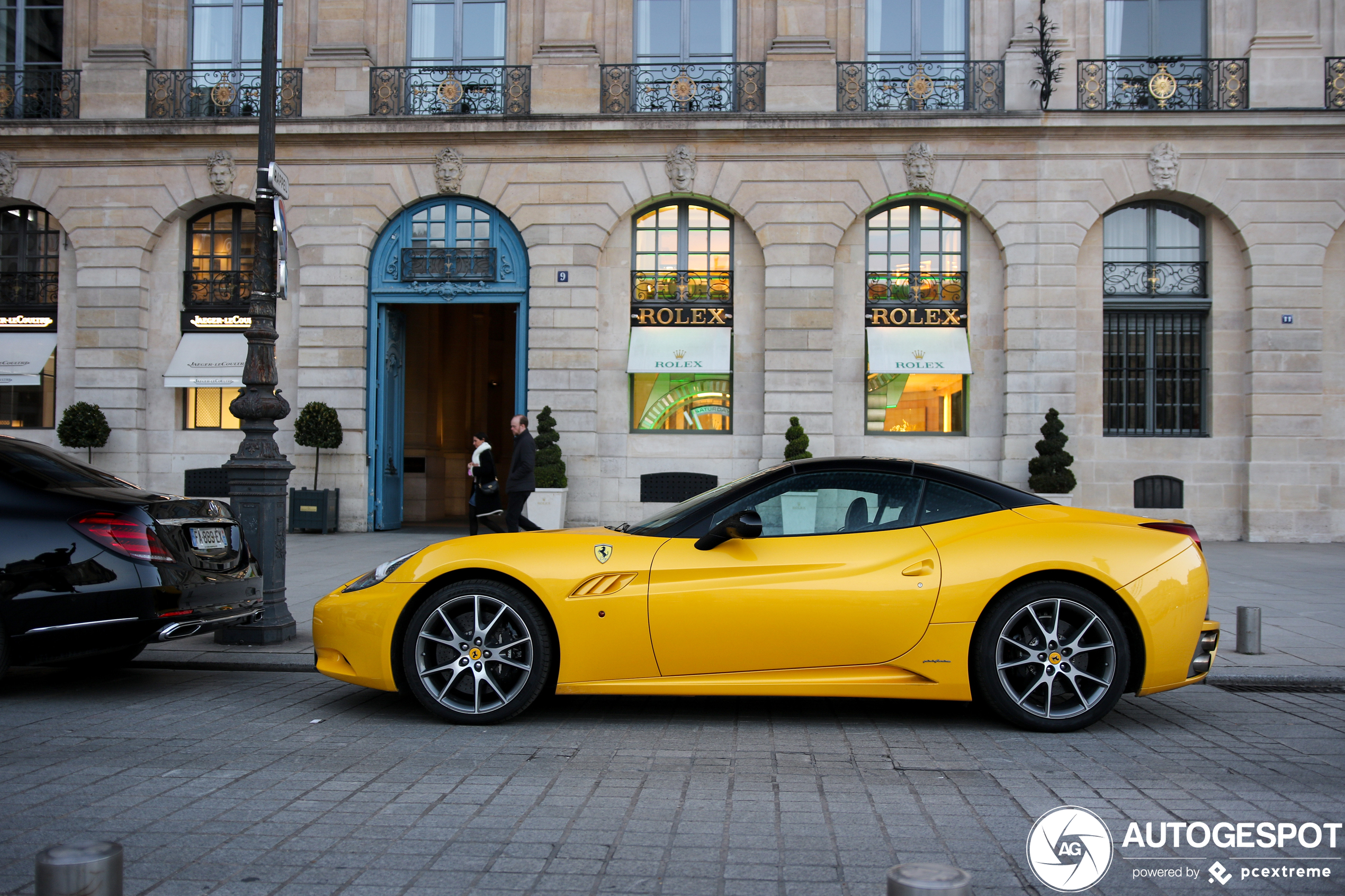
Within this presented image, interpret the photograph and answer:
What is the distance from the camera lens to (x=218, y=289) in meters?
18.0

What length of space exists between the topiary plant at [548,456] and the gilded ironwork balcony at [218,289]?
6420 mm

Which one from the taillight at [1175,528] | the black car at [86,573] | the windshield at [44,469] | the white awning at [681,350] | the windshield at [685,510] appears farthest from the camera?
the white awning at [681,350]

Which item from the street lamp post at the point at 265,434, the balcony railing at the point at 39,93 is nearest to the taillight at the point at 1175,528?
the street lamp post at the point at 265,434

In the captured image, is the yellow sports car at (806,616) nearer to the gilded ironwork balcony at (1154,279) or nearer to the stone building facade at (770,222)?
the stone building facade at (770,222)

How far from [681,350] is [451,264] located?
177 inches

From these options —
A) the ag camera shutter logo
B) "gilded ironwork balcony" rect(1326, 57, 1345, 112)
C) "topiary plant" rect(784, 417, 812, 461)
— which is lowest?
the ag camera shutter logo

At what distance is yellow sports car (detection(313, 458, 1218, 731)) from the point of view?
4711mm

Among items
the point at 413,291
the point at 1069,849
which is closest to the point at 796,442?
the point at 413,291

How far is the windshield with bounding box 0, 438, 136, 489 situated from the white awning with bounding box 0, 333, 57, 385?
13.9 metres

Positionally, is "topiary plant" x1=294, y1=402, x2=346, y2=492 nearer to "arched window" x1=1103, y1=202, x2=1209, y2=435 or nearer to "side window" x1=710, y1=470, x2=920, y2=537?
"side window" x1=710, y1=470, x2=920, y2=537

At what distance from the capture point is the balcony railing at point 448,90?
1742 centimetres

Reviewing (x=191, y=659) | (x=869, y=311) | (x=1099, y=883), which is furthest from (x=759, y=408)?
(x=1099, y=883)

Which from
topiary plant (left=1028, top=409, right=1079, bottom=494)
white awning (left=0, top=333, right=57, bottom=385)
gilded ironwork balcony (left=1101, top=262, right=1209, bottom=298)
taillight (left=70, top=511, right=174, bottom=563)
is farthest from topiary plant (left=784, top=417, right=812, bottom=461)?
white awning (left=0, top=333, right=57, bottom=385)

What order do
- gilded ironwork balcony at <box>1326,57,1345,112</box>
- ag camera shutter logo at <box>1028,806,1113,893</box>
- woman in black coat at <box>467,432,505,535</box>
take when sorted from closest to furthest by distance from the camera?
1. ag camera shutter logo at <box>1028,806,1113,893</box>
2. woman in black coat at <box>467,432,505,535</box>
3. gilded ironwork balcony at <box>1326,57,1345,112</box>
